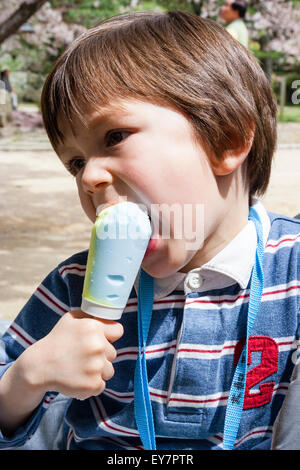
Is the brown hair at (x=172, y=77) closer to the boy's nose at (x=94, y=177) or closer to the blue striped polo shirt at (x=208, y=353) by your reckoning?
the boy's nose at (x=94, y=177)

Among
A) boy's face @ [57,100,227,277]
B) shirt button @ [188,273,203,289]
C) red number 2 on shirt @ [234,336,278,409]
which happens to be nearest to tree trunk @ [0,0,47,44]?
boy's face @ [57,100,227,277]

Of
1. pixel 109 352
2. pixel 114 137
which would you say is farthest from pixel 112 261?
pixel 114 137

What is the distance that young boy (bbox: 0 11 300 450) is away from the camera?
4.24 feet

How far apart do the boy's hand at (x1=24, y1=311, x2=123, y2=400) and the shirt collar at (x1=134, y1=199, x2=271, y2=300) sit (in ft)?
0.81

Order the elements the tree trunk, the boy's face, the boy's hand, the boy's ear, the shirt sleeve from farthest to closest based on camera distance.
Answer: the tree trunk → the shirt sleeve → the boy's ear → the boy's face → the boy's hand

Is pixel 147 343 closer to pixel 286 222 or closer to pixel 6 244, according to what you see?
pixel 286 222

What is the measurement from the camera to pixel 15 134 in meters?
12.1

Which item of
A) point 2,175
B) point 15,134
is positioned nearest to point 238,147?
point 2,175

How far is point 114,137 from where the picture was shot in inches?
51.6

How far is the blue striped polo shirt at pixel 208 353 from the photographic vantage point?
4.47ft

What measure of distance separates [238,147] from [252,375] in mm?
501

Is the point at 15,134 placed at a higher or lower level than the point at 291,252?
lower

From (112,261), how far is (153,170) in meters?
0.22

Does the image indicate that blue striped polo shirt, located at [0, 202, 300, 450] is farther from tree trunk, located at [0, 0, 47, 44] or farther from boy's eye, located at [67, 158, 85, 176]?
tree trunk, located at [0, 0, 47, 44]
